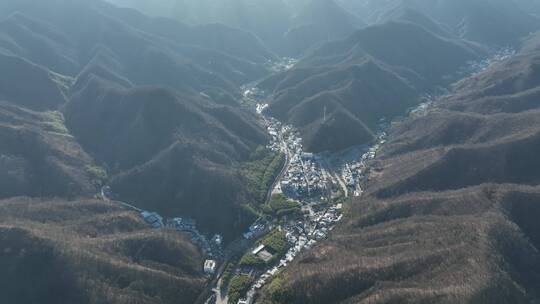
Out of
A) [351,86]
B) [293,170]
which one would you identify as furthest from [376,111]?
[293,170]

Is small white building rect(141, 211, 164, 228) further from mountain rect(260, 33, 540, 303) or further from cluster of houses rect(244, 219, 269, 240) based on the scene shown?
mountain rect(260, 33, 540, 303)

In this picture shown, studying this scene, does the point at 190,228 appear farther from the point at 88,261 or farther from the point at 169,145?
the point at 169,145

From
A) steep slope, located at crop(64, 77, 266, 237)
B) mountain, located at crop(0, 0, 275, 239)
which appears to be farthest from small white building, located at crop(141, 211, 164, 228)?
steep slope, located at crop(64, 77, 266, 237)

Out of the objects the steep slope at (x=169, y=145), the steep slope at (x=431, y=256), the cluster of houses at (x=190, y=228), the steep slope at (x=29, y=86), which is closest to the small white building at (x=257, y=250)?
the cluster of houses at (x=190, y=228)

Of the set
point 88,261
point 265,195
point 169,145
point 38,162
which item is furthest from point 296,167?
point 88,261

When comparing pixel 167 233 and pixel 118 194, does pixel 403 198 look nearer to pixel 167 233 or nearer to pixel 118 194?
pixel 167 233

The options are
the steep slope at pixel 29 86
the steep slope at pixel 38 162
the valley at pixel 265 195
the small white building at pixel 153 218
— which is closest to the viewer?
the valley at pixel 265 195

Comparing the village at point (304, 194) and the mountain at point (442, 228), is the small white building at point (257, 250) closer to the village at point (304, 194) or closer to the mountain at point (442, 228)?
the village at point (304, 194)
